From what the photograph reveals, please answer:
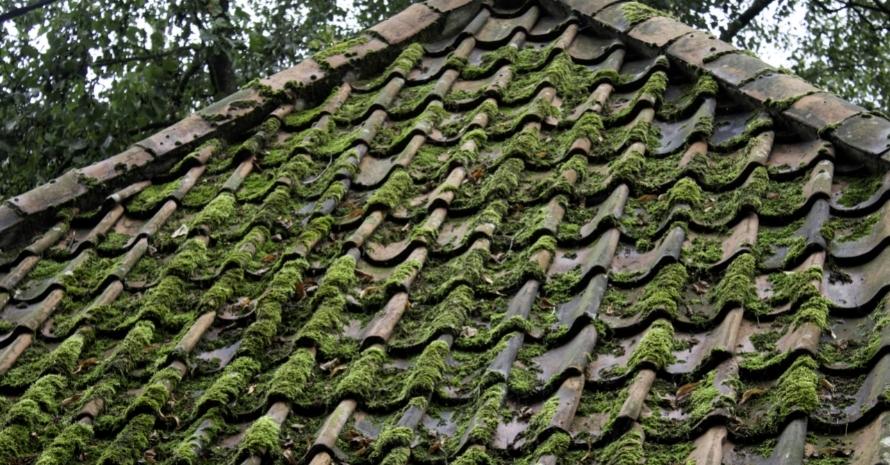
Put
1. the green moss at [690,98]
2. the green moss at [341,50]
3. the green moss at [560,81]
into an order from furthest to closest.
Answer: the green moss at [341,50] → the green moss at [560,81] → the green moss at [690,98]

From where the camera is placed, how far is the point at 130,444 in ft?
10.1

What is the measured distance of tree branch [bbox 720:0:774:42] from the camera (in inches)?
507

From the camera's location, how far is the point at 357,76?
5141mm

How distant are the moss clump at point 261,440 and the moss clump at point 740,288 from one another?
1.21 meters

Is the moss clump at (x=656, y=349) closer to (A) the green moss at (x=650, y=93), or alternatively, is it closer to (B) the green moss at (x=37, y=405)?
(A) the green moss at (x=650, y=93)

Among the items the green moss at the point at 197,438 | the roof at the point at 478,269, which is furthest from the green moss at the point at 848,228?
the green moss at the point at 197,438

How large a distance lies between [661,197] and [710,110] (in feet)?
2.05

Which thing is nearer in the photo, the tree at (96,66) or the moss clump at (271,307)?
the moss clump at (271,307)

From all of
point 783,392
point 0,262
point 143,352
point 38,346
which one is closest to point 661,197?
point 783,392

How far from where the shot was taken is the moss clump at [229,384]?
3152 millimetres

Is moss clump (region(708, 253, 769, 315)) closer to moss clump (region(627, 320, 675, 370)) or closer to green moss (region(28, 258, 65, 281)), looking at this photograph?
moss clump (region(627, 320, 675, 370))

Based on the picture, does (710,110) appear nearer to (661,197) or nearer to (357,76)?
(661,197)

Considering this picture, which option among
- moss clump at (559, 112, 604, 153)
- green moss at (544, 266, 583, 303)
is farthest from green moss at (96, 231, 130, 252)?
green moss at (544, 266, 583, 303)

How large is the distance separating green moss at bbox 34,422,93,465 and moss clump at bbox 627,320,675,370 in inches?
60.7
